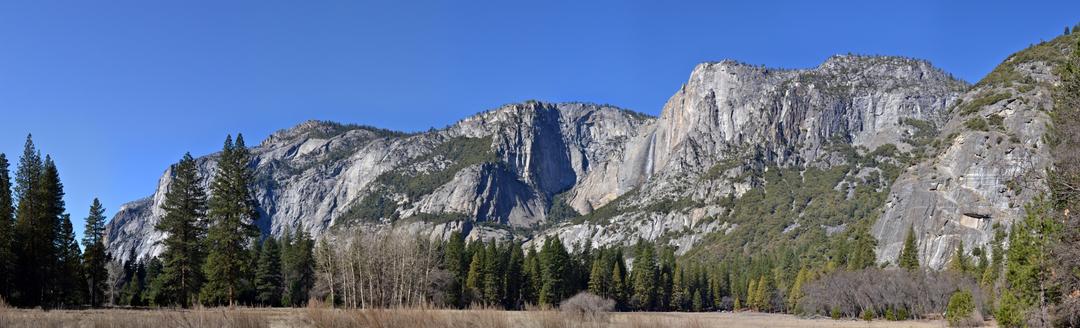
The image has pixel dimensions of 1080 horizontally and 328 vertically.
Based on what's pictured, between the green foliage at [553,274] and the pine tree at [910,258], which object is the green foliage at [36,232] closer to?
the green foliage at [553,274]

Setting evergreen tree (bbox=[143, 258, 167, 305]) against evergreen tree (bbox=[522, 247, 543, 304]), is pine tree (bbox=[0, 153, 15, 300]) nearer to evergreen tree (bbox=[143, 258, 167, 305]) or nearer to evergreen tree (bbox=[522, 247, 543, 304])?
evergreen tree (bbox=[143, 258, 167, 305])

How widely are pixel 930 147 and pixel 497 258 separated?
304 ft

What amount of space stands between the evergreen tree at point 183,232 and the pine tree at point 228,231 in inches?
101

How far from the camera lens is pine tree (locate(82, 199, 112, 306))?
223 ft

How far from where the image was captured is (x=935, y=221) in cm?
11844

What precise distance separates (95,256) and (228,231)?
33.7m

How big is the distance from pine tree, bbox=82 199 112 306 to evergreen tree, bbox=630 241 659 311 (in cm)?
6807

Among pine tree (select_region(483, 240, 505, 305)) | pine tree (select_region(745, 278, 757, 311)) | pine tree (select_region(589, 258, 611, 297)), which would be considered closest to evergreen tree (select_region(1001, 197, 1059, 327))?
pine tree (select_region(483, 240, 505, 305))

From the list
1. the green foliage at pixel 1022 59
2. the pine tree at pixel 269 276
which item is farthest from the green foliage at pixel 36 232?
the green foliage at pixel 1022 59

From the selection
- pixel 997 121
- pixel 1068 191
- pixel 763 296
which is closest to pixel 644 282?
pixel 763 296

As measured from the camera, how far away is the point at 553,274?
9550cm

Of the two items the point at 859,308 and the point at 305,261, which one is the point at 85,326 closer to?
the point at 305,261

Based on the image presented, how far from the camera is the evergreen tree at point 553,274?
94.3 meters

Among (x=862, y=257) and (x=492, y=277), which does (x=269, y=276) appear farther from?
(x=862, y=257)
